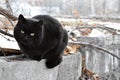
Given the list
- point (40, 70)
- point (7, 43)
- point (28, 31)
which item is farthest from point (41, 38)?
point (7, 43)

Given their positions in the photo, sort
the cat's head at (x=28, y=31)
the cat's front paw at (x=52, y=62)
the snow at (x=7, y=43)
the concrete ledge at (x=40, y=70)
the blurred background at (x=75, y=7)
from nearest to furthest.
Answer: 1. the concrete ledge at (x=40, y=70)
2. the cat's head at (x=28, y=31)
3. the cat's front paw at (x=52, y=62)
4. the snow at (x=7, y=43)
5. the blurred background at (x=75, y=7)

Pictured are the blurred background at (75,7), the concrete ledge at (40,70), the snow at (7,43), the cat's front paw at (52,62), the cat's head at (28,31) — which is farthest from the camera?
the blurred background at (75,7)

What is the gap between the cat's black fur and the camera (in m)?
4.47

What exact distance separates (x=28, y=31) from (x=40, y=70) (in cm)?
75

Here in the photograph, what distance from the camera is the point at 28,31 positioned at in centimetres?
446

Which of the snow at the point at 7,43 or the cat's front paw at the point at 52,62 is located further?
the snow at the point at 7,43

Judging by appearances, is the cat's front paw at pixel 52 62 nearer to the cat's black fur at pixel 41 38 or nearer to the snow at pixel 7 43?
the cat's black fur at pixel 41 38

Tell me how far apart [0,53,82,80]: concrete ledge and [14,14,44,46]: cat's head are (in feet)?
0.99

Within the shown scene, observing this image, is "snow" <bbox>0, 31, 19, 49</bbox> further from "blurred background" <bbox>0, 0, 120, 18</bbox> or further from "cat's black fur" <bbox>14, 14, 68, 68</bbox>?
"blurred background" <bbox>0, 0, 120, 18</bbox>

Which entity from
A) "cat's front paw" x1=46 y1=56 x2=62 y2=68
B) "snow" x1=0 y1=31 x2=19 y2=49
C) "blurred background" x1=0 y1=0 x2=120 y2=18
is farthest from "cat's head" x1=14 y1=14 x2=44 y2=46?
"blurred background" x1=0 y1=0 x2=120 y2=18

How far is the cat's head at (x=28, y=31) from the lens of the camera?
4441 mm

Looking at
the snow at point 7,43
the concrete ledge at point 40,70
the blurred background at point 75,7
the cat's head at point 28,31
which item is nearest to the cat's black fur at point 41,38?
the cat's head at point 28,31

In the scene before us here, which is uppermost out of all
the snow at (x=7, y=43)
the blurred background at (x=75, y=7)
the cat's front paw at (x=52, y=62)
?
the snow at (x=7, y=43)

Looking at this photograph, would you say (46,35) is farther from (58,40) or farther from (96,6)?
(96,6)
